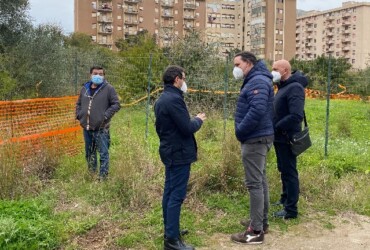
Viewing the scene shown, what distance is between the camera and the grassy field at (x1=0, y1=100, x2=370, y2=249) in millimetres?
4504

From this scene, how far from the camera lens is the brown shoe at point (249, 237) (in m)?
4.56

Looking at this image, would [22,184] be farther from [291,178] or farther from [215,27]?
[215,27]

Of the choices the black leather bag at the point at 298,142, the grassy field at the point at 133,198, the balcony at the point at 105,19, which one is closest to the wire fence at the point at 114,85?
the grassy field at the point at 133,198

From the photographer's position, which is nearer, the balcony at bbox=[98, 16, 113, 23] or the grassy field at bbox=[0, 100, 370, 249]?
the grassy field at bbox=[0, 100, 370, 249]

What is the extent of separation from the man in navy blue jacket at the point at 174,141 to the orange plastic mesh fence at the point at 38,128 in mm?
2423

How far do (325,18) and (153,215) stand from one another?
359ft

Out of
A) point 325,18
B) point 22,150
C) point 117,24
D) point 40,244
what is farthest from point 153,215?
point 325,18

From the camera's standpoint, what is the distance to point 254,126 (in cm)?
429

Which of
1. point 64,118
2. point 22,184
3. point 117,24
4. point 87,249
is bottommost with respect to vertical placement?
point 87,249

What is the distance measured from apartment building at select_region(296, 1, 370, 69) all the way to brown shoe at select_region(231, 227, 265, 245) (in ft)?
295

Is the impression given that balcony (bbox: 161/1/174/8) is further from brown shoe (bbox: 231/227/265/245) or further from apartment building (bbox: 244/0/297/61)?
brown shoe (bbox: 231/227/265/245)

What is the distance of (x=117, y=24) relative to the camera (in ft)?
250

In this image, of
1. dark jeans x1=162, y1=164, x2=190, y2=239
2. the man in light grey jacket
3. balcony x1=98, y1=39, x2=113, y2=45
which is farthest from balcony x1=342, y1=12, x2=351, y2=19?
dark jeans x1=162, y1=164, x2=190, y2=239

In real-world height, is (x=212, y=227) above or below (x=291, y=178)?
below
